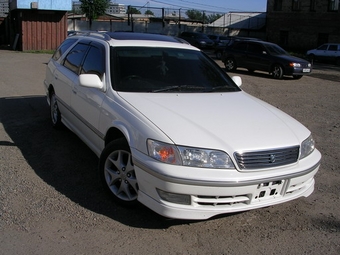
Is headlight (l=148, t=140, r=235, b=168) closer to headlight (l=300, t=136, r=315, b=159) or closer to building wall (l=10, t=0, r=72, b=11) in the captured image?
headlight (l=300, t=136, r=315, b=159)

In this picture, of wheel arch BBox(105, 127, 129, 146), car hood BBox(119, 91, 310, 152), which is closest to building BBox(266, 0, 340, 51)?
car hood BBox(119, 91, 310, 152)

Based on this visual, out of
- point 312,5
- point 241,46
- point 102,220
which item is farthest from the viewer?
point 312,5

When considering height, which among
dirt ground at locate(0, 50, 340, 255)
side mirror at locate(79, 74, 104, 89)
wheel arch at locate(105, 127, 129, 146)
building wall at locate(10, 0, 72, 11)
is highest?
building wall at locate(10, 0, 72, 11)

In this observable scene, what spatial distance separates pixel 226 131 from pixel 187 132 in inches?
14.3

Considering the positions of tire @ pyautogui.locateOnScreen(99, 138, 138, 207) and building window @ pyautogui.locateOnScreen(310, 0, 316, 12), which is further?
building window @ pyautogui.locateOnScreen(310, 0, 316, 12)

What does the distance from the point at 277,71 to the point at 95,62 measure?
520 inches

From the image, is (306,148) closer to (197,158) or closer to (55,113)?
(197,158)

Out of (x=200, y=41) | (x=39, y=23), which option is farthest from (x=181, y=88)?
(x=200, y=41)

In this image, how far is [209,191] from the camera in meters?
3.36

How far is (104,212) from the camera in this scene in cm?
393

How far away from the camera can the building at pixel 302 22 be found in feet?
123

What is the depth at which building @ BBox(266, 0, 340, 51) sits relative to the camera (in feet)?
123

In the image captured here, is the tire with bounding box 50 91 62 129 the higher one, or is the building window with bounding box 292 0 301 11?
the building window with bounding box 292 0 301 11

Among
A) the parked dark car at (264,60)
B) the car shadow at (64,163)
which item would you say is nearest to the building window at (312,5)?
the parked dark car at (264,60)
